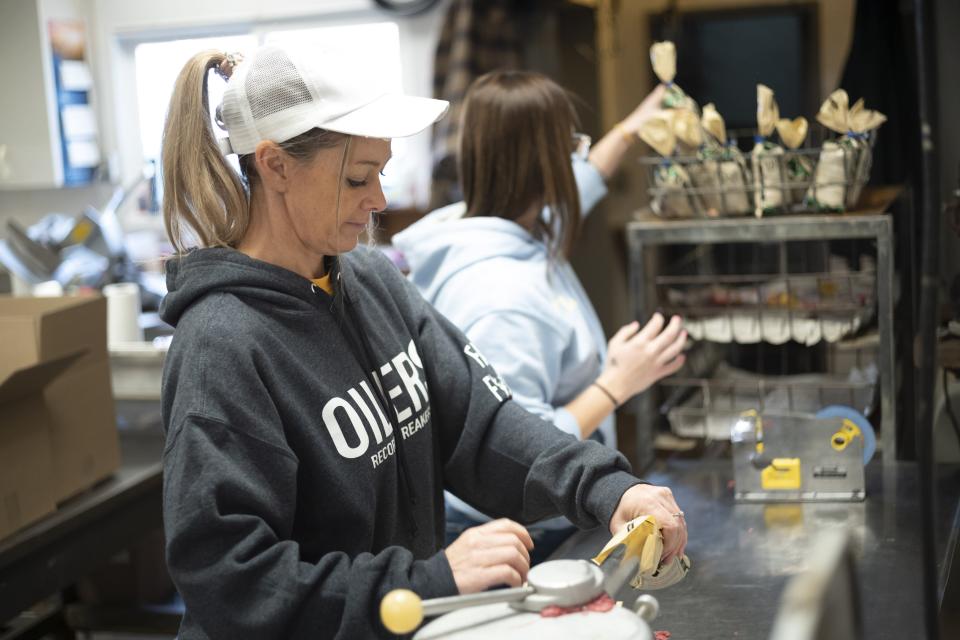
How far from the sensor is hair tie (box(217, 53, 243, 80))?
131 cm

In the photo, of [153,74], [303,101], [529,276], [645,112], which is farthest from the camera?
[153,74]

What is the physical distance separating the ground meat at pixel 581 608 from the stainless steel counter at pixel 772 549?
1.30 ft

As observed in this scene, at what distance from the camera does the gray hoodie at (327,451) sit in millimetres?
1077

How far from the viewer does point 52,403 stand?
7.47ft

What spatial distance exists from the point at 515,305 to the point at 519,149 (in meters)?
0.29

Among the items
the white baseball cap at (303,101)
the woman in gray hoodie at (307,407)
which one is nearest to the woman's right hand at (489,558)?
the woman in gray hoodie at (307,407)

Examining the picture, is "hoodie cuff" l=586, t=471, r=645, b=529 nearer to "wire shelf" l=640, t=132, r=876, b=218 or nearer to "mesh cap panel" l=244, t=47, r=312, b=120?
"mesh cap panel" l=244, t=47, r=312, b=120

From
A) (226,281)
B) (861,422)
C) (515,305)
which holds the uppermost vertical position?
(226,281)

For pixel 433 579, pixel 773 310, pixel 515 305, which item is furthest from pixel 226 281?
pixel 773 310

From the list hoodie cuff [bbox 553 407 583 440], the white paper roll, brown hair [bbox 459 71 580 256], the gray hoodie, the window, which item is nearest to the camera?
the gray hoodie

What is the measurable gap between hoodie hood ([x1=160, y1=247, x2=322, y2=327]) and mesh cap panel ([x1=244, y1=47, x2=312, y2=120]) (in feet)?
0.53

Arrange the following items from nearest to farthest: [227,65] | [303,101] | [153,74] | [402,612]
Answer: [402,612] → [303,101] → [227,65] → [153,74]

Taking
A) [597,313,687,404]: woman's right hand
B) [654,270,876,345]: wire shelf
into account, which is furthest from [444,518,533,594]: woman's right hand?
[654,270,876,345]: wire shelf

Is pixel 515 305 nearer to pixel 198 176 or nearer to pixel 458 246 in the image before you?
pixel 458 246
